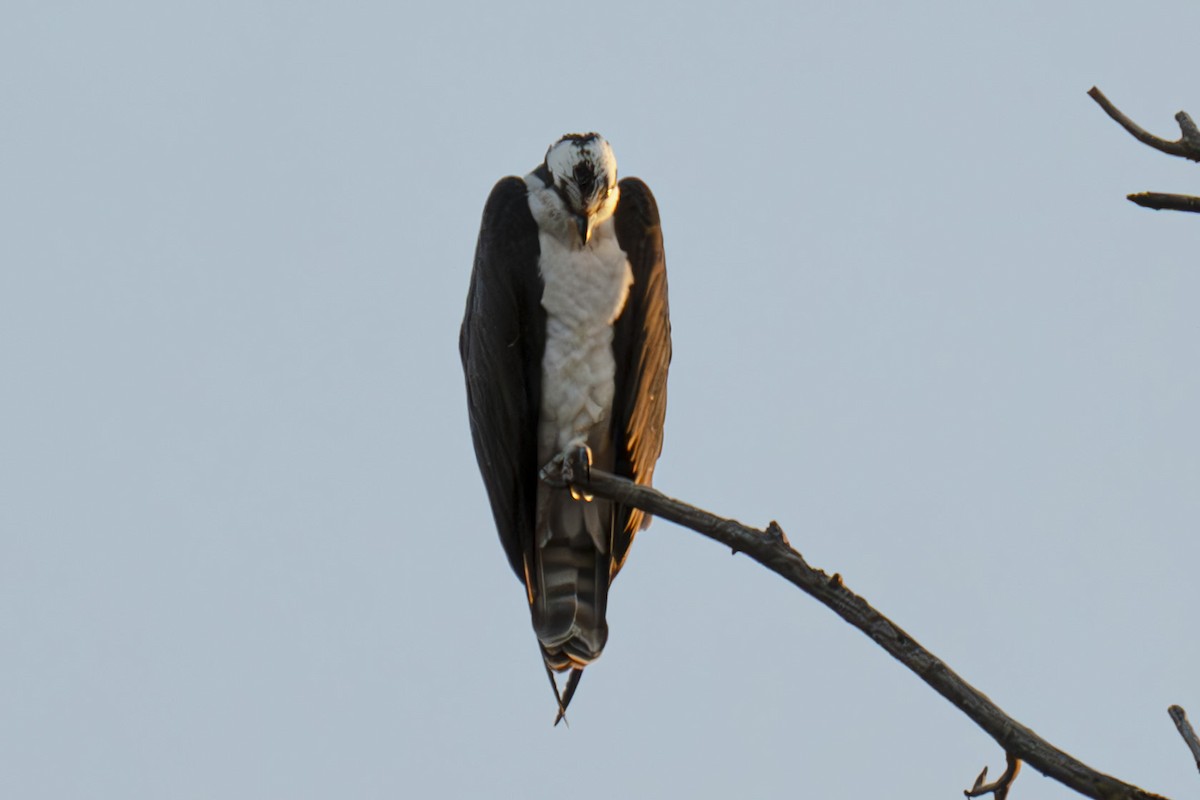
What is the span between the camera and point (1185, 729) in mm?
3830

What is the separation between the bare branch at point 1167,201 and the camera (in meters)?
3.64

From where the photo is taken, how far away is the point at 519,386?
6238mm

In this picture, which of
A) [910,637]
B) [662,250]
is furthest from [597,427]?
[910,637]

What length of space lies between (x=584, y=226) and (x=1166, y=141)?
109 inches

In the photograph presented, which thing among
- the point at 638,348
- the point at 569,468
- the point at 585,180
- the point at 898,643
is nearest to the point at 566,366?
the point at 638,348

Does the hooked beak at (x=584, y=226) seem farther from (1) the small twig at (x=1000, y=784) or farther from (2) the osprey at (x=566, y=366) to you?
(1) the small twig at (x=1000, y=784)

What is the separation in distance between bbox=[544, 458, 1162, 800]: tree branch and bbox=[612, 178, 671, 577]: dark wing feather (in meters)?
1.53

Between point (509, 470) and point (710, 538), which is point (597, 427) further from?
point (710, 538)

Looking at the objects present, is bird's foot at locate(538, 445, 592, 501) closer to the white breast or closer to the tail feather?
the white breast

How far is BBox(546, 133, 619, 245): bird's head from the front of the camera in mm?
6180

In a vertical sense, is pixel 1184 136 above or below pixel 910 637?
above

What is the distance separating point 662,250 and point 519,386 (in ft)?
2.79

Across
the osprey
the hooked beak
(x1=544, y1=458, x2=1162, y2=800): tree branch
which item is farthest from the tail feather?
(x1=544, y1=458, x2=1162, y2=800): tree branch

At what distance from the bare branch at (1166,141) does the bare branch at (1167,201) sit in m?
0.25
